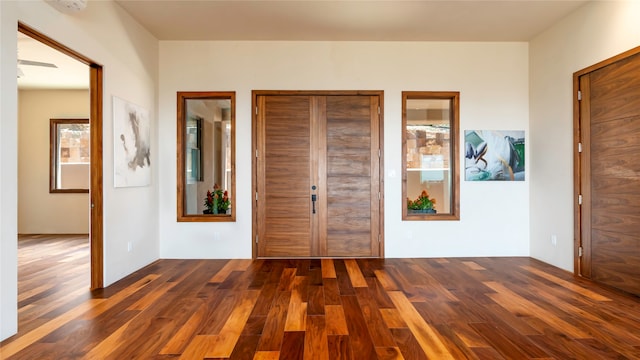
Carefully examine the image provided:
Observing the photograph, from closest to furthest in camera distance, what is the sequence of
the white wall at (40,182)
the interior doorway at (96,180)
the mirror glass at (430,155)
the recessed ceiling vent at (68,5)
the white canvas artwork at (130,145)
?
1. the recessed ceiling vent at (68,5)
2. the interior doorway at (96,180)
3. the white canvas artwork at (130,145)
4. the mirror glass at (430,155)
5. the white wall at (40,182)

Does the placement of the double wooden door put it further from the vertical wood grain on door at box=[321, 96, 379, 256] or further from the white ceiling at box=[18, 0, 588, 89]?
the white ceiling at box=[18, 0, 588, 89]

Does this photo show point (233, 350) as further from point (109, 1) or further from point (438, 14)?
point (438, 14)

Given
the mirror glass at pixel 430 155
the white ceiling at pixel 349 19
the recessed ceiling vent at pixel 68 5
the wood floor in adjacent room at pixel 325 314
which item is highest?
the white ceiling at pixel 349 19

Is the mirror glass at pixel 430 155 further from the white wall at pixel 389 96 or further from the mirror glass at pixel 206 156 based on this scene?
the mirror glass at pixel 206 156

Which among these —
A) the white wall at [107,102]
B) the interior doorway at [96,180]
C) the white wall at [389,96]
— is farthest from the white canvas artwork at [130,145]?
the white wall at [389,96]

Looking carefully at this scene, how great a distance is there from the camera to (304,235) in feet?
16.8

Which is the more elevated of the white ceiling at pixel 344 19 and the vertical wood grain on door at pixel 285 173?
the white ceiling at pixel 344 19

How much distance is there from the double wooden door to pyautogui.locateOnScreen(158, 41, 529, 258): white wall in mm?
169

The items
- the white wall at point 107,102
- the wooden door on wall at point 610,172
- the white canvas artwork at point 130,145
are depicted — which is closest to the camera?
the white wall at point 107,102

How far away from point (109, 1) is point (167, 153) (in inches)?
77.9

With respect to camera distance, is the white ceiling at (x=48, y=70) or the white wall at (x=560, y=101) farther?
the white ceiling at (x=48, y=70)

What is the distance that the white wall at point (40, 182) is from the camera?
7.42 m

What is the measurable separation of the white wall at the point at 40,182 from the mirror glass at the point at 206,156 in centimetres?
368

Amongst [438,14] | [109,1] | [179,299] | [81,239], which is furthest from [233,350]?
[81,239]
